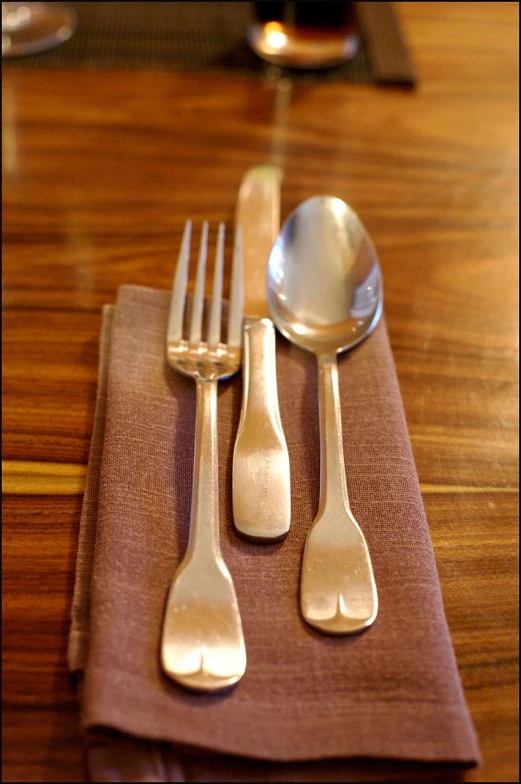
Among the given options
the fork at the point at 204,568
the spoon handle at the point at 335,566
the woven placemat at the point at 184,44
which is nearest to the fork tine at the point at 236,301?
the fork at the point at 204,568

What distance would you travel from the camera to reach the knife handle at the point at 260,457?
379 mm

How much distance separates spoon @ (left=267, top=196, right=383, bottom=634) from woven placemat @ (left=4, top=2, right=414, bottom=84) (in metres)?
0.37

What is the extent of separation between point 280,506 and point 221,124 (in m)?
0.53

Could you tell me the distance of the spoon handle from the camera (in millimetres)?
343

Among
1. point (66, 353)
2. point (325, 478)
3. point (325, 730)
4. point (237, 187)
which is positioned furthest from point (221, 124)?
point (325, 730)

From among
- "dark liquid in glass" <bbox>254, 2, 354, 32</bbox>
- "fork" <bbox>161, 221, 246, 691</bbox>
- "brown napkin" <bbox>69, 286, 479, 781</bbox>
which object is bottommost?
"brown napkin" <bbox>69, 286, 479, 781</bbox>

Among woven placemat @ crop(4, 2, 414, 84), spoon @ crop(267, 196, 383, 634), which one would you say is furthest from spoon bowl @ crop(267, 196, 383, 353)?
woven placemat @ crop(4, 2, 414, 84)

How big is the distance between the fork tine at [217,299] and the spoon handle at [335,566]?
12 cm

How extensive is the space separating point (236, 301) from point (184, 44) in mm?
522

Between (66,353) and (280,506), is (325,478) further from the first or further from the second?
(66,353)

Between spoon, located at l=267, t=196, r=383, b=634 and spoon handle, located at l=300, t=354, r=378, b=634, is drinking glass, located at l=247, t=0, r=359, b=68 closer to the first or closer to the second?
spoon, located at l=267, t=196, r=383, b=634

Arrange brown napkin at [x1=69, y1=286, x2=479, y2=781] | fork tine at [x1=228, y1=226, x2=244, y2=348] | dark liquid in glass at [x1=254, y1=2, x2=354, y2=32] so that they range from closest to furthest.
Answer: brown napkin at [x1=69, y1=286, x2=479, y2=781]
fork tine at [x1=228, y1=226, x2=244, y2=348]
dark liquid in glass at [x1=254, y1=2, x2=354, y2=32]

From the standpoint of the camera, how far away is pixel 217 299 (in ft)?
1.68

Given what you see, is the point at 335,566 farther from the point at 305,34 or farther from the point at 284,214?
the point at 305,34
